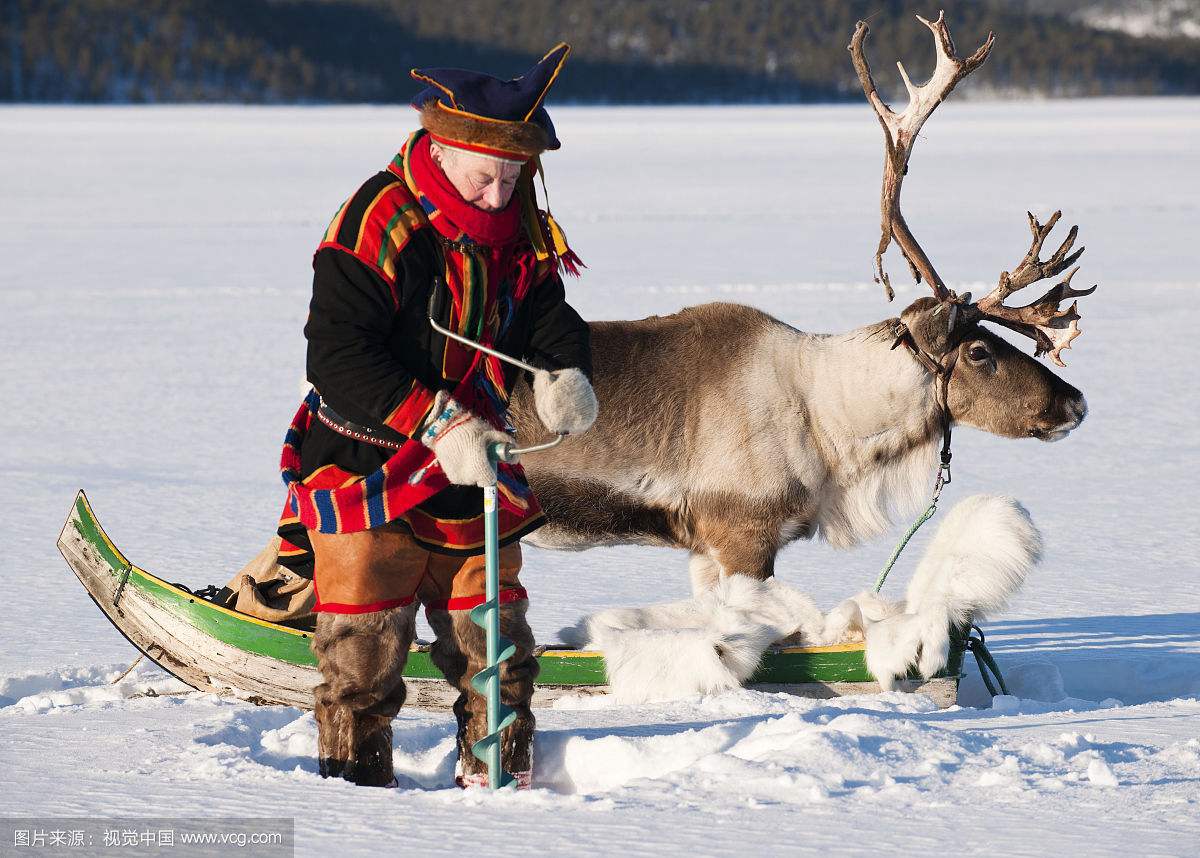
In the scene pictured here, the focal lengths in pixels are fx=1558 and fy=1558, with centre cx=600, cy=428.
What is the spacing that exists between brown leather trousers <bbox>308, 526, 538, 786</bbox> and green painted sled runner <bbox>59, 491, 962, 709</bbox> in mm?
706

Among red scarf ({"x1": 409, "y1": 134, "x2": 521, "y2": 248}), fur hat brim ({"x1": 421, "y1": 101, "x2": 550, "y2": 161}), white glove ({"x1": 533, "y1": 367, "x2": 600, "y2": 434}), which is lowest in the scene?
white glove ({"x1": 533, "y1": 367, "x2": 600, "y2": 434})

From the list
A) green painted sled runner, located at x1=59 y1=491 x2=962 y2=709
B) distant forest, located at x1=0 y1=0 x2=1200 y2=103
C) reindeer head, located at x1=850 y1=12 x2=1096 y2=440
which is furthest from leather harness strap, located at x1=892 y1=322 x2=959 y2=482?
distant forest, located at x1=0 y1=0 x2=1200 y2=103

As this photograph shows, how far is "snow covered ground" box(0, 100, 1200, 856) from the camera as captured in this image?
3.04 meters

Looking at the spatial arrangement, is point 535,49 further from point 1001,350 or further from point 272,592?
point 272,592

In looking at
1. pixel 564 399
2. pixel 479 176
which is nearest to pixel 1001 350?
pixel 564 399

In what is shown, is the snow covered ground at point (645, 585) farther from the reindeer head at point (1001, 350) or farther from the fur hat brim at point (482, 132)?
the fur hat brim at point (482, 132)

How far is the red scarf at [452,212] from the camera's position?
3.28 metres

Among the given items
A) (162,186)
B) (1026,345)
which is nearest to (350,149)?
(162,186)

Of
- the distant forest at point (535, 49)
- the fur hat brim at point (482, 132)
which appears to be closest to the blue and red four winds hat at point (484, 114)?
the fur hat brim at point (482, 132)

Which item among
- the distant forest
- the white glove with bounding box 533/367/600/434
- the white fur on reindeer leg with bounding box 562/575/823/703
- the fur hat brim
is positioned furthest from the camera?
the distant forest

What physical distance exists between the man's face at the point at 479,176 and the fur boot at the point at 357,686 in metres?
0.90

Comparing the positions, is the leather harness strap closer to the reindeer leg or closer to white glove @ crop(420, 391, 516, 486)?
the reindeer leg

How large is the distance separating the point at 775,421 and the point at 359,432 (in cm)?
195

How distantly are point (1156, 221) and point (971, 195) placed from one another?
4.30m
